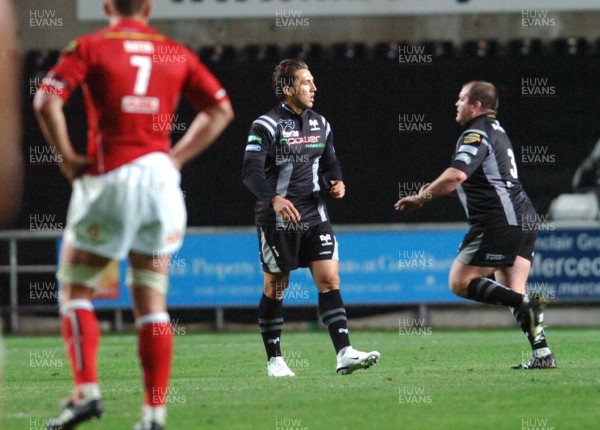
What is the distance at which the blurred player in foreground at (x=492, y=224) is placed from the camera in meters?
8.86

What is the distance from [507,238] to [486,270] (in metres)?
0.27

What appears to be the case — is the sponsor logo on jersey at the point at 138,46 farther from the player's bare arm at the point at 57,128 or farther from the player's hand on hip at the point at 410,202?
the player's hand on hip at the point at 410,202

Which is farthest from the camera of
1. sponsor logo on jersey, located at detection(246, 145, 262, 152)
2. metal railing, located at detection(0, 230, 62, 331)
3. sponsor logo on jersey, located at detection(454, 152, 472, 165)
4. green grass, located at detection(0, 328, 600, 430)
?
metal railing, located at detection(0, 230, 62, 331)

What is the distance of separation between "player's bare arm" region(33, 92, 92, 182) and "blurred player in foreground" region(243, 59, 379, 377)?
341 centimetres

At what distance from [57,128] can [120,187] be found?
0.36m

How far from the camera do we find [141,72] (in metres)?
5.47

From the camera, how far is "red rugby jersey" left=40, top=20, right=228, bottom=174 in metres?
5.40

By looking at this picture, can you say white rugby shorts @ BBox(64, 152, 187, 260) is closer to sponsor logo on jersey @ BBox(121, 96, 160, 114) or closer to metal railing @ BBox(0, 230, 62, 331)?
sponsor logo on jersey @ BBox(121, 96, 160, 114)

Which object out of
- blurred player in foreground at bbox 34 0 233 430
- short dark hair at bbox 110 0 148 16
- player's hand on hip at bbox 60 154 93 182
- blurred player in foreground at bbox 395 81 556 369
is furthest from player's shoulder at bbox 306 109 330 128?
player's hand on hip at bbox 60 154 93 182

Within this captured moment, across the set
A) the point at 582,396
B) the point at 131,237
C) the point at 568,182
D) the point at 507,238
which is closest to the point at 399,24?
the point at 568,182

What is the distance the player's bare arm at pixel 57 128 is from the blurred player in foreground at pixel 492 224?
12.8ft

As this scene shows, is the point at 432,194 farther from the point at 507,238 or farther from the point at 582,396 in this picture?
the point at 582,396

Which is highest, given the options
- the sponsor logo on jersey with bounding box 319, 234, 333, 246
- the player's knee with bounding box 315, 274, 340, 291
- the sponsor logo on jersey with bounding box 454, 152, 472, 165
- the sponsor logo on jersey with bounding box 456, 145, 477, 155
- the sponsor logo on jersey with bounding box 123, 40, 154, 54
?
the sponsor logo on jersey with bounding box 123, 40, 154, 54

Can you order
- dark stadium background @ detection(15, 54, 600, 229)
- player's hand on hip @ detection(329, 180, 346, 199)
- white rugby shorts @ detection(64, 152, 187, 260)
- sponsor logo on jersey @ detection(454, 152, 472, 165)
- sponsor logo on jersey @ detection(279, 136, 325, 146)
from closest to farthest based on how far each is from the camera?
white rugby shorts @ detection(64, 152, 187, 260) < sponsor logo on jersey @ detection(454, 152, 472, 165) < sponsor logo on jersey @ detection(279, 136, 325, 146) < player's hand on hip @ detection(329, 180, 346, 199) < dark stadium background @ detection(15, 54, 600, 229)
